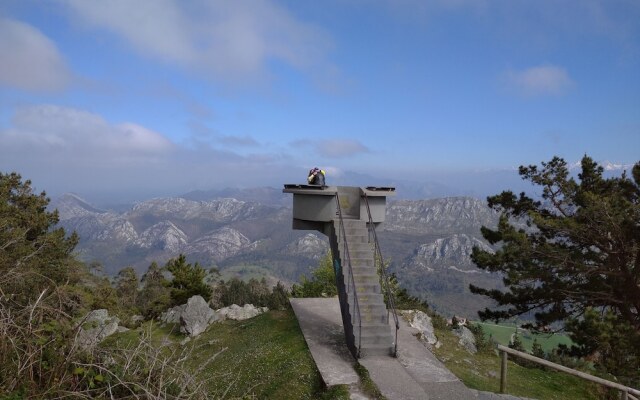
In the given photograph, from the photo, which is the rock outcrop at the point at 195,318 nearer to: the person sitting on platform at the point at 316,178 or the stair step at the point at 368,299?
the person sitting on platform at the point at 316,178

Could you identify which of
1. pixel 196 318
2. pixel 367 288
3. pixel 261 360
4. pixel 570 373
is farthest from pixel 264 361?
pixel 196 318

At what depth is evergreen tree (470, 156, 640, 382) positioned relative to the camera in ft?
50.8

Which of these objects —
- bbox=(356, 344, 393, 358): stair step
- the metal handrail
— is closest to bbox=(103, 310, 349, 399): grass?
bbox=(356, 344, 393, 358): stair step

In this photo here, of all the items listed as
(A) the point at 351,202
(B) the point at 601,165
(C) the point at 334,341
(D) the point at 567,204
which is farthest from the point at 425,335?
(B) the point at 601,165

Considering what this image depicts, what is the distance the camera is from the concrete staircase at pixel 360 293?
10758mm

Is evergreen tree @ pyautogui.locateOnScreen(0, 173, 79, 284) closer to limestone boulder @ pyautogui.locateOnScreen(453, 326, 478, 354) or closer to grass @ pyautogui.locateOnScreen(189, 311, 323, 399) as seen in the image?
grass @ pyautogui.locateOnScreen(189, 311, 323, 399)

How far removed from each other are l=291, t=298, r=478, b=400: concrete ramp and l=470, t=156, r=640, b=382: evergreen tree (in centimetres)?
708

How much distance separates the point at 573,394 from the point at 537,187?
12.1 m

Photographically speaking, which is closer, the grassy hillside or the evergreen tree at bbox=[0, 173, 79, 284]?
the grassy hillside

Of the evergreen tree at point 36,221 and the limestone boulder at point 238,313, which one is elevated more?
the evergreen tree at point 36,221

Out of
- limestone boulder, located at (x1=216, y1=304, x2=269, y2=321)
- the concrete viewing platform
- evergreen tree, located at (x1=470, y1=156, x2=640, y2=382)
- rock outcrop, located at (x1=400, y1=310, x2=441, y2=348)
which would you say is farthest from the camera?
limestone boulder, located at (x1=216, y1=304, x2=269, y2=321)

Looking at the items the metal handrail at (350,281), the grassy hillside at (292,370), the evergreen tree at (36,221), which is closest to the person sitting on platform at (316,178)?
the metal handrail at (350,281)

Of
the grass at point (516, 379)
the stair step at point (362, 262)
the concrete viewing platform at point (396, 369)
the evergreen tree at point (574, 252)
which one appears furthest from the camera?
the evergreen tree at point (574, 252)

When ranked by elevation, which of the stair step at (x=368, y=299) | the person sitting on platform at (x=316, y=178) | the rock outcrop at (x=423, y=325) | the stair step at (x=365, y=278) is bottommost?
the rock outcrop at (x=423, y=325)
